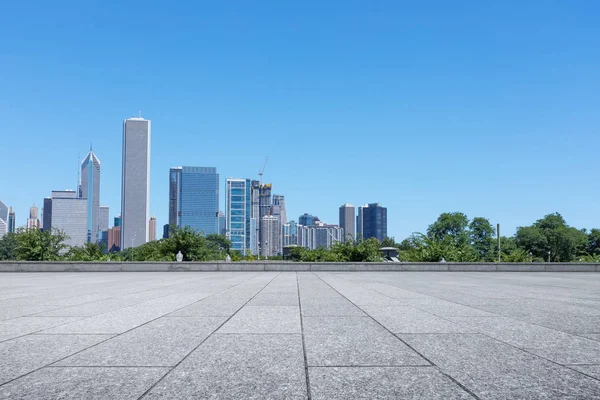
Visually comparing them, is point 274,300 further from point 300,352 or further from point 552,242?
point 552,242

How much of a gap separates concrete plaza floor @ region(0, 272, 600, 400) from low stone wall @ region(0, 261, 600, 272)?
18892 millimetres

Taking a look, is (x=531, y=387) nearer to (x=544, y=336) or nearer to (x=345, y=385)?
(x=345, y=385)

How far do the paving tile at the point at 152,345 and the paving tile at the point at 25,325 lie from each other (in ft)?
4.47

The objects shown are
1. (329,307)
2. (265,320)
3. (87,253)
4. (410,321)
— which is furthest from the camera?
(87,253)

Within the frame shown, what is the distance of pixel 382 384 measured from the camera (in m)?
3.79

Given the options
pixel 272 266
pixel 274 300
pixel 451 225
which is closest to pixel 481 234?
pixel 451 225

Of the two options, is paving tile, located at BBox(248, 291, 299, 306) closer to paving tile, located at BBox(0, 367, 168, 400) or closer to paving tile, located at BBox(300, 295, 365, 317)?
paving tile, located at BBox(300, 295, 365, 317)

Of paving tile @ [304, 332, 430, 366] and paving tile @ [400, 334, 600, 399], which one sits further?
paving tile @ [304, 332, 430, 366]

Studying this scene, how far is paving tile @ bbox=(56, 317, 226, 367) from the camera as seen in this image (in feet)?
15.1

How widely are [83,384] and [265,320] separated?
3.74m

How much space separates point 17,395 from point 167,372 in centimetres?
111

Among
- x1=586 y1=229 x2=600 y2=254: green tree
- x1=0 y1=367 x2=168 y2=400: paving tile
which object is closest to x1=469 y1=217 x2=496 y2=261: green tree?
x1=586 y1=229 x2=600 y2=254: green tree

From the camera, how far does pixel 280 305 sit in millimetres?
9523

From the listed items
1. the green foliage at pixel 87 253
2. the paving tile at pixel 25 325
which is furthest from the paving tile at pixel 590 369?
the green foliage at pixel 87 253
